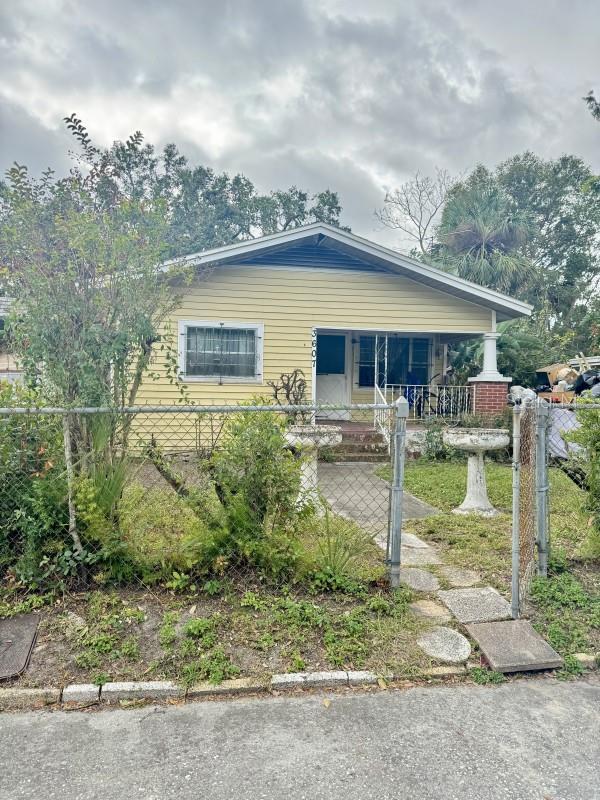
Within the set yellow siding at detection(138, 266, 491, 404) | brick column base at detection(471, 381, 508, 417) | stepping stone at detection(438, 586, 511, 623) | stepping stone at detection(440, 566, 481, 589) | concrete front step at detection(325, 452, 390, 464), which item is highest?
yellow siding at detection(138, 266, 491, 404)

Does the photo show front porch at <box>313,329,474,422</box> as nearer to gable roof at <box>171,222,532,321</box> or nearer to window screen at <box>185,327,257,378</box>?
gable roof at <box>171,222,532,321</box>

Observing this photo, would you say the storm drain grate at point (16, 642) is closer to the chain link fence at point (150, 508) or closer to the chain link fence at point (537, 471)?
the chain link fence at point (150, 508)

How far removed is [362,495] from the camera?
22.5 feet

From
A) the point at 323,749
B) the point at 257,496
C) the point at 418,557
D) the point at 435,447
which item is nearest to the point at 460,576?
the point at 418,557

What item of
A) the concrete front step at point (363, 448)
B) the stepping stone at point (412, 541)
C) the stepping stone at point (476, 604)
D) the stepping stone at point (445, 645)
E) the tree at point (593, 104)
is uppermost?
the tree at point (593, 104)

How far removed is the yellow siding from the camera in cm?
966

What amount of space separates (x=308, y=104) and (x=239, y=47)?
294 inches

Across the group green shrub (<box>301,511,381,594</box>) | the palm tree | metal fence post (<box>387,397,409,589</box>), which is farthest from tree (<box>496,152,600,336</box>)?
green shrub (<box>301,511,381,594</box>)

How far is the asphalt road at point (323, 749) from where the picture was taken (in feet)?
6.15

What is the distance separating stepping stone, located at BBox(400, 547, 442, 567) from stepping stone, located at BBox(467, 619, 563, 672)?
1079 mm

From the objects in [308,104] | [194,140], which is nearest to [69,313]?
[308,104]

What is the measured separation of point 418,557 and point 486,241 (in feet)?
61.0

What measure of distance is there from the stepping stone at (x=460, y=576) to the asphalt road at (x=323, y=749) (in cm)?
119

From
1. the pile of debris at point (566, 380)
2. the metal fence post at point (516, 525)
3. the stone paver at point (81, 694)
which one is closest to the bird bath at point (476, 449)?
the metal fence post at point (516, 525)
